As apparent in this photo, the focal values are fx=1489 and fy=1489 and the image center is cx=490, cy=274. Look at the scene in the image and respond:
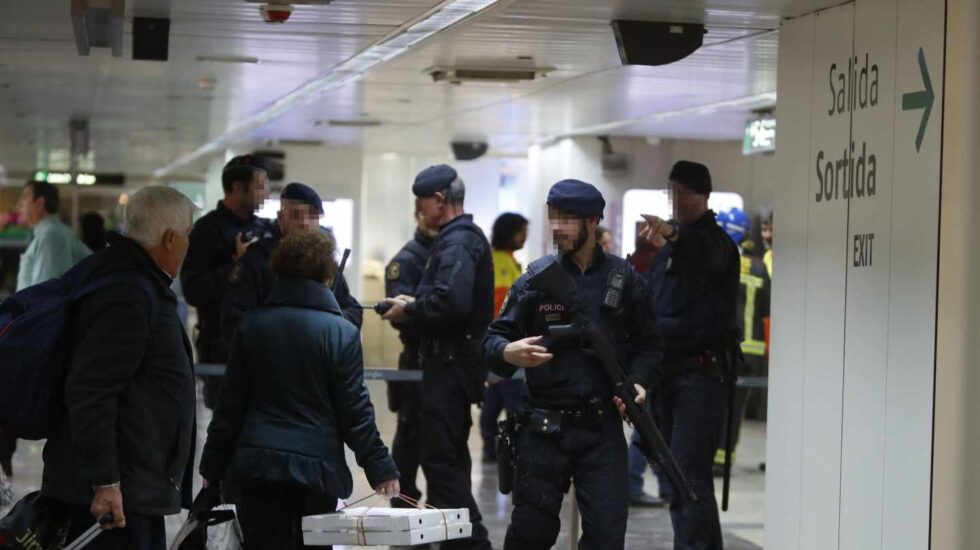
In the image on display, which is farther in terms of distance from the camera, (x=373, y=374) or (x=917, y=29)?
(x=373, y=374)

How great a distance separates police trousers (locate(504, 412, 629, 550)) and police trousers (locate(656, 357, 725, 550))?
3.52ft

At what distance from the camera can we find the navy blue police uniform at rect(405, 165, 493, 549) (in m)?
7.20

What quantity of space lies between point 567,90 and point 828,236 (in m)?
5.23

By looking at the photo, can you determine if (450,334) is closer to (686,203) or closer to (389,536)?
(686,203)

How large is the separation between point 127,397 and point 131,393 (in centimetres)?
2

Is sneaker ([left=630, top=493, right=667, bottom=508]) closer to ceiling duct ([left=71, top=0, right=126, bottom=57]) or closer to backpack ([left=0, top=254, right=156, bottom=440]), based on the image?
ceiling duct ([left=71, top=0, right=126, bottom=57])

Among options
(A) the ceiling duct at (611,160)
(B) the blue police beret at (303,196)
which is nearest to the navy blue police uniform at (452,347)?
(B) the blue police beret at (303,196)

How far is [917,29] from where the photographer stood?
223 inches

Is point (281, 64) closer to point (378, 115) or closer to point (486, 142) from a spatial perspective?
point (378, 115)

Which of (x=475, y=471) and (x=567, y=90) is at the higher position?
(x=567, y=90)

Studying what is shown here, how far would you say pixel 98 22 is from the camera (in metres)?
6.91

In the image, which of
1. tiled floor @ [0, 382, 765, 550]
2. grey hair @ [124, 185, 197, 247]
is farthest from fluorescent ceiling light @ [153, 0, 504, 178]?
tiled floor @ [0, 382, 765, 550]

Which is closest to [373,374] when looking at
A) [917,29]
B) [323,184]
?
[917,29]

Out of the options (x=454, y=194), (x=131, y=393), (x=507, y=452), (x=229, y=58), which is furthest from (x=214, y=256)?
(x=131, y=393)
